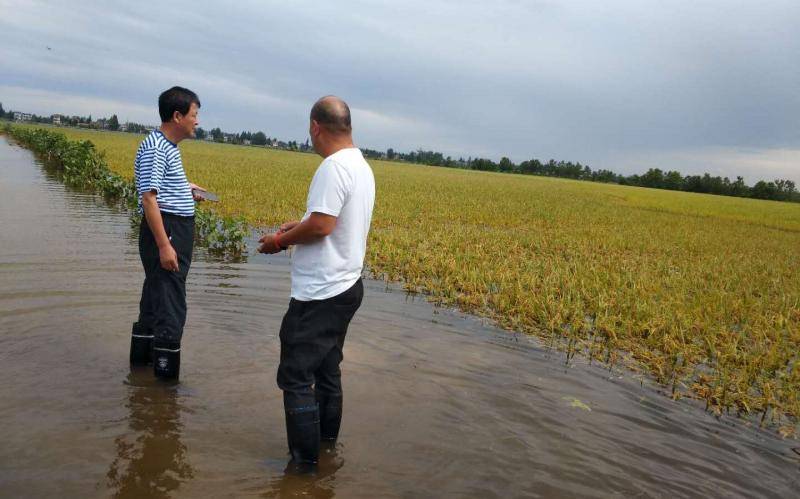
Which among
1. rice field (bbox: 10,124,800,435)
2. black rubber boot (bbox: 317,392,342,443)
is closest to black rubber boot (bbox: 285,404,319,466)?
black rubber boot (bbox: 317,392,342,443)

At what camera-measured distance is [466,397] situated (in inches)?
169

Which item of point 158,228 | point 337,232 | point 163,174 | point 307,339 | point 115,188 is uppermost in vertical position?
point 163,174

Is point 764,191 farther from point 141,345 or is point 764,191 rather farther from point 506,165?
point 141,345

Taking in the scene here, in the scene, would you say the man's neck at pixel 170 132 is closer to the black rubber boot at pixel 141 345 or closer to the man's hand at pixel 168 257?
the man's hand at pixel 168 257

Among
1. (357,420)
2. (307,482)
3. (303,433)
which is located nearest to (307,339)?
(303,433)

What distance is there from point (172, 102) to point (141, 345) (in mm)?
1660

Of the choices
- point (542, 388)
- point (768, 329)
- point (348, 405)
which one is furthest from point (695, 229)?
point (348, 405)

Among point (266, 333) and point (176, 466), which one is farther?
point (266, 333)

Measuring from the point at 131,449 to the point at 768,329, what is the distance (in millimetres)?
6850

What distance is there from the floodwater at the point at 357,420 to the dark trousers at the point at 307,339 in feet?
1.49

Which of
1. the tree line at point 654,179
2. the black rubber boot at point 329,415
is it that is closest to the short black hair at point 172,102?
the black rubber boot at point 329,415

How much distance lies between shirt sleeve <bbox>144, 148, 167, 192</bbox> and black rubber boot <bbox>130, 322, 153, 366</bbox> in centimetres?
104

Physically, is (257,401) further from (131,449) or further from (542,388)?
(542,388)

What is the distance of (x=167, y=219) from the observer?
3660 mm
